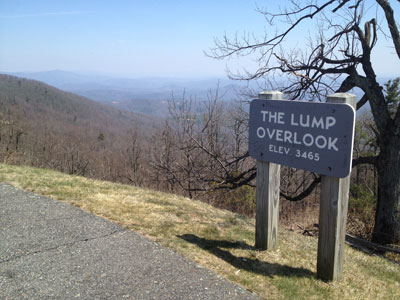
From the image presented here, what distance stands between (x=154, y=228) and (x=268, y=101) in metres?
2.13

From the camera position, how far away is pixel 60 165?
38.6m

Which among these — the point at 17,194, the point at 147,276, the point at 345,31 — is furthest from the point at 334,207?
the point at 345,31

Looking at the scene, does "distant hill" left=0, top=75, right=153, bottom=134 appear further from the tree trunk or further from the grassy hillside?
the tree trunk

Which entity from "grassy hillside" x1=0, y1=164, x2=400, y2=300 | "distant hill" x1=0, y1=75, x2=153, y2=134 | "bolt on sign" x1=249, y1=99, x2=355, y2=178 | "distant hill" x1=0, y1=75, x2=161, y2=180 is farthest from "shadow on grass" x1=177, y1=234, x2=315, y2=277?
"distant hill" x1=0, y1=75, x2=153, y2=134

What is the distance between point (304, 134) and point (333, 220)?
2.98ft

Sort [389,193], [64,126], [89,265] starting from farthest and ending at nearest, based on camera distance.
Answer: [64,126] < [389,193] < [89,265]

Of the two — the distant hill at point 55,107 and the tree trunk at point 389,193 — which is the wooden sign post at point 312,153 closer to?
the tree trunk at point 389,193

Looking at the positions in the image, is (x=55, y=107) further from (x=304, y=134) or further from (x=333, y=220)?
(x=333, y=220)

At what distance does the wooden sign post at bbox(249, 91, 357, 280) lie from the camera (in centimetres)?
338

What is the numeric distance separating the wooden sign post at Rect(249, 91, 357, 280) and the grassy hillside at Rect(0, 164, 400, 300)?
10.8 inches

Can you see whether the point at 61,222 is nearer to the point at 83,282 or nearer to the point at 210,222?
the point at 83,282

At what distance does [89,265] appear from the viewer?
3.43 metres

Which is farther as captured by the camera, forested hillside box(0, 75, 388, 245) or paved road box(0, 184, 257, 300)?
forested hillside box(0, 75, 388, 245)

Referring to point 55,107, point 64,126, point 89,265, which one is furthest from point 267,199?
point 55,107
